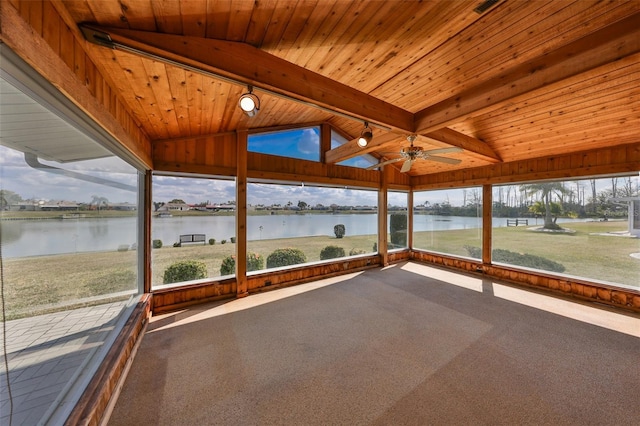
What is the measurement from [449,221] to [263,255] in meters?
5.38

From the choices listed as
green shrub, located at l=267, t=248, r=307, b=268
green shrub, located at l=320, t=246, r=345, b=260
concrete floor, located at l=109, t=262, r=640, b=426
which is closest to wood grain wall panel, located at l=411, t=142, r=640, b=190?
concrete floor, located at l=109, t=262, r=640, b=426

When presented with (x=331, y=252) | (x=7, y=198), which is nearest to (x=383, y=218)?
(x=331, y=252)

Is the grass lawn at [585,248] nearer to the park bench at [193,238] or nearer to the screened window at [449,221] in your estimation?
the screened window at [449,221]

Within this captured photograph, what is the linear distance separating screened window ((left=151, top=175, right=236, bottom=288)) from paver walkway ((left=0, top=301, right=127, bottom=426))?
2.11 m

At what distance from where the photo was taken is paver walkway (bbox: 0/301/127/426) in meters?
1.09

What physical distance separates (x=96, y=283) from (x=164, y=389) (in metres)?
1.11

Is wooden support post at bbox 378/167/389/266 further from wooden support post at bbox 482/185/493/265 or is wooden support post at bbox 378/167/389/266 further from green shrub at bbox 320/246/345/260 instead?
wooden support post at bbox 482/185/493/265

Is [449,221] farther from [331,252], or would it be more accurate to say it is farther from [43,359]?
[43,359]

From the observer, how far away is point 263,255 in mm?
4812

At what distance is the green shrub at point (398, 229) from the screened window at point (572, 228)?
2265 millimetres

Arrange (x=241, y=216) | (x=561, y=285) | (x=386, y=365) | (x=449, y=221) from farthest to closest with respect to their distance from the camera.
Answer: (x=449, y=221) → (x=561, y=285) → (x=241, y=216) → (x=386, y=365)

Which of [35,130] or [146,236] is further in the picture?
[146,236]

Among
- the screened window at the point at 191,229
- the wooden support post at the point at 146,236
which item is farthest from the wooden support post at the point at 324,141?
the wooden support post at the point at 146,236

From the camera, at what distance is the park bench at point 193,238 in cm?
411
